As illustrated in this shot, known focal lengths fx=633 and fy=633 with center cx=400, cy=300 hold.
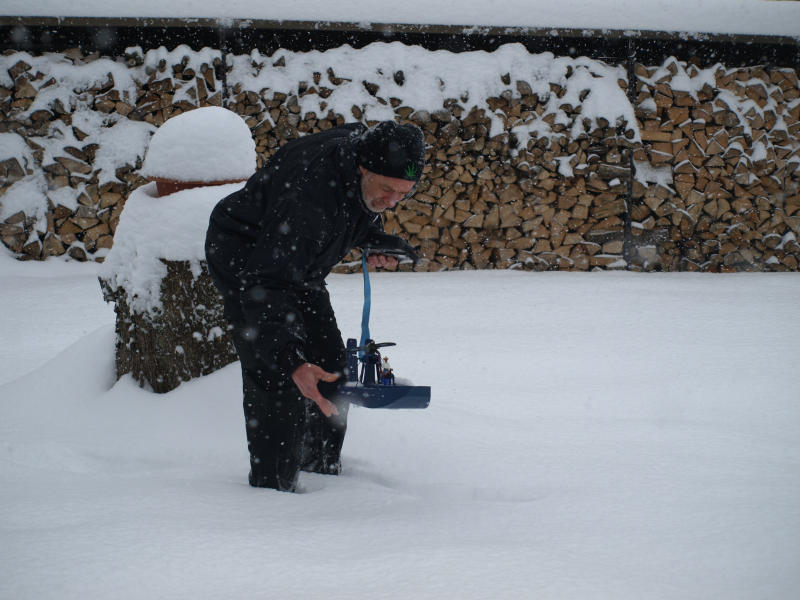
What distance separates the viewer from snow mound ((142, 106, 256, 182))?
2619mm

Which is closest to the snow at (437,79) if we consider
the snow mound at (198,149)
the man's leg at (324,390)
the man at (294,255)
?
the snow mound at (198,149)

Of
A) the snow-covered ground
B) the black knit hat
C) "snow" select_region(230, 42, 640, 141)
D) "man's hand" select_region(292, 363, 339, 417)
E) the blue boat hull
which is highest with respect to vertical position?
"snow" select_region(230, 42, 640, 141)

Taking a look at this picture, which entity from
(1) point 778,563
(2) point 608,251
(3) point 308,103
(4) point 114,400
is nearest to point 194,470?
(4) point 114,400

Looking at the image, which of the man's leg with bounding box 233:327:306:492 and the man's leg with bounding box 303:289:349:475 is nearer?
the man's leg with bounding box 233:327:306:492

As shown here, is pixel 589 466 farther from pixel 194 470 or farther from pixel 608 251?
pixel 608 251

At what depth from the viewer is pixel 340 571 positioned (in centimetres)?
134

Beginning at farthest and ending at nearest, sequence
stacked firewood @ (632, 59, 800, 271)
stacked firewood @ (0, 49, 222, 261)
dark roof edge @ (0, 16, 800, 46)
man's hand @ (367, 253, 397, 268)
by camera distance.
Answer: stacked firewood @ (632, 59, 800, 271)
stacked firewood @ (0, 49, 222, 261)
dark roof edge @ (0, 16, 800, 46)
man's hand @ (367, 253, 397, 268)

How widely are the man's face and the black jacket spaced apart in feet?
0.08

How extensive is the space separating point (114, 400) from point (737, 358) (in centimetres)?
338

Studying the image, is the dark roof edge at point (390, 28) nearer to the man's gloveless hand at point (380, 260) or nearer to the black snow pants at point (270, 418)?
the man's gloveless hand at point (380, 260)

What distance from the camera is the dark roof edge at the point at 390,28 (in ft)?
→ 18.1

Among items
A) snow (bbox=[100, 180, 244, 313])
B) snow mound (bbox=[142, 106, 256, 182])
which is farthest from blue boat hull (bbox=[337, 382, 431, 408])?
snow mound (bbox=[142, 106, 256, 182])

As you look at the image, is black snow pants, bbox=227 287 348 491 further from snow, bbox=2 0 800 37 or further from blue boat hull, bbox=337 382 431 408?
snow, bbox=2 0 800 37

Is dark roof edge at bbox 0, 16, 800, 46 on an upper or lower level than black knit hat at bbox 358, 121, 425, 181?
upper
